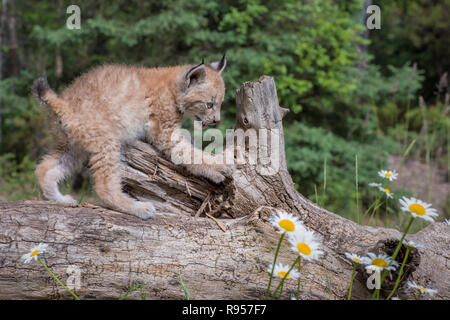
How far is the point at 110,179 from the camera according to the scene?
10.8 ft

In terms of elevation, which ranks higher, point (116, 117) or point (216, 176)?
point (116, 117)

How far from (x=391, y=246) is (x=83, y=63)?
7340mm

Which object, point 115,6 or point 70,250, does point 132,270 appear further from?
point 115,6

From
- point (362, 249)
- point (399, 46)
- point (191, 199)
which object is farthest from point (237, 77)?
point (399, 46)

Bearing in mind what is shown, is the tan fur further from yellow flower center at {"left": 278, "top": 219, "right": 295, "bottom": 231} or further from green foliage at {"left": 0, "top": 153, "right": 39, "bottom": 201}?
green foliage at {"left": 0, "top": 153, "right": 39, "bottom": 201}

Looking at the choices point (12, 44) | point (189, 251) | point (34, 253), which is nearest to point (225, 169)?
point (189, 251)

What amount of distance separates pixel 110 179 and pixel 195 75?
1230 mm

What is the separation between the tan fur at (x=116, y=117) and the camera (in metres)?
3.33

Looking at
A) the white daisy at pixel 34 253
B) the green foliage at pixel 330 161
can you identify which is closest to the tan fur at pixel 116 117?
the white daisy at pixel 34 253

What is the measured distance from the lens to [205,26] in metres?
6.60

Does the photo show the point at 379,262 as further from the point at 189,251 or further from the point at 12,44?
the point at 12,44

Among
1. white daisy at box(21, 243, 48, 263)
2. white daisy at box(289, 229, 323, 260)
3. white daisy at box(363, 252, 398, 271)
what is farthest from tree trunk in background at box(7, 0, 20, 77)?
white daisy at box(363, 252, 398, 271)

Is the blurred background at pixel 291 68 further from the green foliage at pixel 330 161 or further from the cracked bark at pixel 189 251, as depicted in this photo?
the cracked bark at pixel 189 251

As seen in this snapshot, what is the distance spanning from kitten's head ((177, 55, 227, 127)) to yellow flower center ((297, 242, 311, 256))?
214 centimetres
